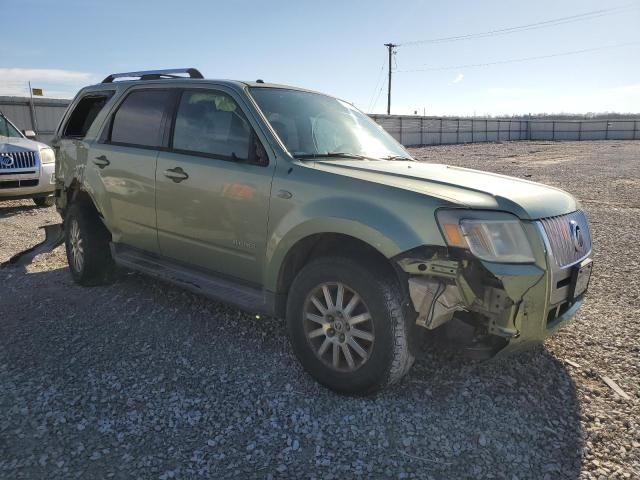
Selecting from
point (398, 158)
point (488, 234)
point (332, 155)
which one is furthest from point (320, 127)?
point (488, 234)

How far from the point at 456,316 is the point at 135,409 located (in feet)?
6.22

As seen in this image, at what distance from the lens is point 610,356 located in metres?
3.61

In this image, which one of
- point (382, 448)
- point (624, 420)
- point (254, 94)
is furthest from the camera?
point (254, 94)

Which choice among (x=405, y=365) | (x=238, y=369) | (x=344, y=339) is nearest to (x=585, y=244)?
(x=405, y=365)

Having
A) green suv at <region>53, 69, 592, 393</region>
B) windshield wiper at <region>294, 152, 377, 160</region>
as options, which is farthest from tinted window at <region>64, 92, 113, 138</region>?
windshield wiper at <region>294, 152, 377, 160</region>

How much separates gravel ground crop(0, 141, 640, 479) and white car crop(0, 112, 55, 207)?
566 centimetres

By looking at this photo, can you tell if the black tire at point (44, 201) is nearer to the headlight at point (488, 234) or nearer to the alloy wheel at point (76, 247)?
the alloy wheel at point (76, 247)

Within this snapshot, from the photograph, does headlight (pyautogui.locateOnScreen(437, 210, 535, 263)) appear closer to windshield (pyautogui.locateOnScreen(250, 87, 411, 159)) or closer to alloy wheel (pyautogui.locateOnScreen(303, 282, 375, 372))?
alloy wheel (pyautogui.locateOnScreen(303, 282, 375, 372))

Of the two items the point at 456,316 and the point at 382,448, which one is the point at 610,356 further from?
the point at 382,448

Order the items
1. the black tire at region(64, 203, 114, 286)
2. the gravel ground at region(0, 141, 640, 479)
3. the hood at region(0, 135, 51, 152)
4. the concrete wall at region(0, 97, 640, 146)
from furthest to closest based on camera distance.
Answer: the concrete wall at region(0, 97, 640, 146)
the hood at region(0, 135, 51, 152)
the black tire at region(64, 203, 114, 286)
the gravel ground at region(0, 141, 640, 479)

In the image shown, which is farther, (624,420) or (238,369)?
(238,369)

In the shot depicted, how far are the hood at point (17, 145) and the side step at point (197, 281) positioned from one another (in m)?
6.09

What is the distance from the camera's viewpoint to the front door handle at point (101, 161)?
4570mm

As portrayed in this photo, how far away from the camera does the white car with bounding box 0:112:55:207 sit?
9.05 meters
